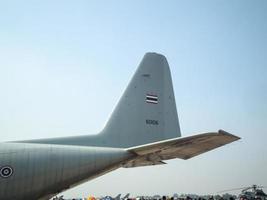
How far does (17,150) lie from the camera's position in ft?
32.2

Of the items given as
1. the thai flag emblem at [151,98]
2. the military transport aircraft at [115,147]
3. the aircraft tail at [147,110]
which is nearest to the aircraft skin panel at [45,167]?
the military transport aircraft at [115,147]

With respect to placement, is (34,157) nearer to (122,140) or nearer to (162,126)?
(122,140)

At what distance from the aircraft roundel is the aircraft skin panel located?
0.08m

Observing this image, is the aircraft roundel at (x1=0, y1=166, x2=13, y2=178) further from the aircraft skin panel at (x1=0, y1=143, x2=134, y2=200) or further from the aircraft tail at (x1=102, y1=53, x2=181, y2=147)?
the aircraft tail at (x1=102, y1=53, x2=181, y2=147)

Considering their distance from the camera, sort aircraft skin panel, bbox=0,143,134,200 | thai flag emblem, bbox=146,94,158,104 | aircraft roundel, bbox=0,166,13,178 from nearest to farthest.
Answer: aircraft roundel, bbox=0,166,13,178 → aircraft skin panel, bbox=0,143,134,200 → thai flag emblem, bbox=146,94,158,104

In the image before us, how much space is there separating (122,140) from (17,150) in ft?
13.2

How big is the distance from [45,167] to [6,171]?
1.16 m

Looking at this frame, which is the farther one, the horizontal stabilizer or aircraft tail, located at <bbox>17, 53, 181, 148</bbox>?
aircraft tail, located at <bbox>17, 53, 181, 148</bbox>

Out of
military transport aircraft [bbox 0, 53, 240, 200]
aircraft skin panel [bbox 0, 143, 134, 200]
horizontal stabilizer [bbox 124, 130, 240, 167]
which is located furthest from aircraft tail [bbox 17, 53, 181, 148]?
horizontal stabilizer [bbox 124, 130, 240, 167]

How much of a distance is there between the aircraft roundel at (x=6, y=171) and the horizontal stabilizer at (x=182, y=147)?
391 cm

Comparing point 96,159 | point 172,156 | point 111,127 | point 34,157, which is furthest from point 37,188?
point 172,156

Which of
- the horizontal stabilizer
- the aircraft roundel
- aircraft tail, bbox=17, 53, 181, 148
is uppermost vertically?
aircraft tail, bbox=17, 53, 181, 148

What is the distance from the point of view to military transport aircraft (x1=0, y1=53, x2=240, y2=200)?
9539mm

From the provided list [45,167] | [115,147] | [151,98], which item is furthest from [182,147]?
[45,167]
